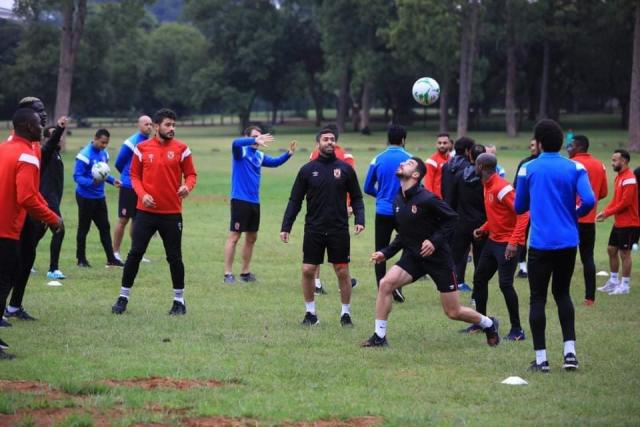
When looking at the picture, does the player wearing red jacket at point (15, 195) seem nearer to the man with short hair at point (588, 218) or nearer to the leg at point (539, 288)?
the leg at point (539, 288)

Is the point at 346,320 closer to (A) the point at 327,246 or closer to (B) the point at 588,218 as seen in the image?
(A) the point at 327,246

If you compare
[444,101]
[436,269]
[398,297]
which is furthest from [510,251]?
[444,101]

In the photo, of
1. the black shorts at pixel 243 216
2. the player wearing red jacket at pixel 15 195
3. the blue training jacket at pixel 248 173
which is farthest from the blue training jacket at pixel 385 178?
the player wearing red jacket at pixel 15 195

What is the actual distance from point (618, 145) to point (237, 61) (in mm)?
41790

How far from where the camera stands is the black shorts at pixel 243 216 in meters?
15.4

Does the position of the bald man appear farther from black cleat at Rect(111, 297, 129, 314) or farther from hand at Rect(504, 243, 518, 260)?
hand at Rect(504, 243, 518, 260)

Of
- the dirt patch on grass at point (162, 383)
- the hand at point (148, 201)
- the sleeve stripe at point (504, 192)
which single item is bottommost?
the dirt patch on grass at point (162, 383)

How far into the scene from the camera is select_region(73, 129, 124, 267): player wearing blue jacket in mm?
16125

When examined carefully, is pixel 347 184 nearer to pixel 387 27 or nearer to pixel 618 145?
pixel 618 145

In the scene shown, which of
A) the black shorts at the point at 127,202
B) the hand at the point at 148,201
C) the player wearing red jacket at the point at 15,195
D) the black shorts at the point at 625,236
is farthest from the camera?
the black shorts at the point at 127,202

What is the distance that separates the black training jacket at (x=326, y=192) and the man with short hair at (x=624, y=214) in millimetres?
4839

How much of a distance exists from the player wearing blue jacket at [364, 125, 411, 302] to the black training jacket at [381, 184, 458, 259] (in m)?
2.97

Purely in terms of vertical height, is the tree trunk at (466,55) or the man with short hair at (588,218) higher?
the tree trunk at (466,55)

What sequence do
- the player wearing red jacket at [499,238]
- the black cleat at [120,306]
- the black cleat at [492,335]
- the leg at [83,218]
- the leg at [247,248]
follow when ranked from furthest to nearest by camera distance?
the leg at [83,218] → the leg at [247,248] → the black cleat at [120,306] → the player wearing red jacket at [499,238] → the black cleat at [492,335]
